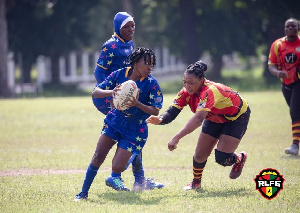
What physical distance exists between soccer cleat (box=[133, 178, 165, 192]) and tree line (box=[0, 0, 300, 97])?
24301 millimetres

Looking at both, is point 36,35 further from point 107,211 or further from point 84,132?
point 107,211

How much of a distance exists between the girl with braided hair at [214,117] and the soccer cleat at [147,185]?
16.3 inches

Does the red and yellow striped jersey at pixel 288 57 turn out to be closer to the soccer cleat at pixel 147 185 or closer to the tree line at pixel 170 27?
the soccer cleat at pixel 147 185

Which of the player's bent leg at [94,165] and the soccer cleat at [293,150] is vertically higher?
the player's bent leg at [94,165]

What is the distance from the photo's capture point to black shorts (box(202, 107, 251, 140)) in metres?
8.90

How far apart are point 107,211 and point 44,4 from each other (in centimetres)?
3100

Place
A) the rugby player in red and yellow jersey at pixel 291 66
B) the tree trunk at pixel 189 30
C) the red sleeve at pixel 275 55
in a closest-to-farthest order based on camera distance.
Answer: the rugby player in red and yellow jersey at pixel 291 66, the red sleeve at pixel 275 55, the tree trunk at pixel 189 30

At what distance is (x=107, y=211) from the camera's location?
24.2 ft

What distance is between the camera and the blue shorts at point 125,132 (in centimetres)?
834

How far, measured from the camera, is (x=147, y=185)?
9.14 meters

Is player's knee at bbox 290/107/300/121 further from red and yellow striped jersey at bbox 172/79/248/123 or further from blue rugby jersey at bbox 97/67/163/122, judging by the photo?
blue rugby jersey at bbox 97/67/163/122

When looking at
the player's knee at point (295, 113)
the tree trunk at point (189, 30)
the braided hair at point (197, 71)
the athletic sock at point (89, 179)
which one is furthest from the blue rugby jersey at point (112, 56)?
the tree trunk at point (189, 30)

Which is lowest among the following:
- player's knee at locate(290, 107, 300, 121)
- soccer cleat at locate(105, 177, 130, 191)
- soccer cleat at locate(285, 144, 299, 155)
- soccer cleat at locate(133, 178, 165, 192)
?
soccer cleat at locate(285, 144, 299, 155)

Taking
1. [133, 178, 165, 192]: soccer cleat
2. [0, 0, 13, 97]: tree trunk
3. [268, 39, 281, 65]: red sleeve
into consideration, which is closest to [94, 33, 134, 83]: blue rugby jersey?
[133, 178, 165, 192]: soccer cleat
